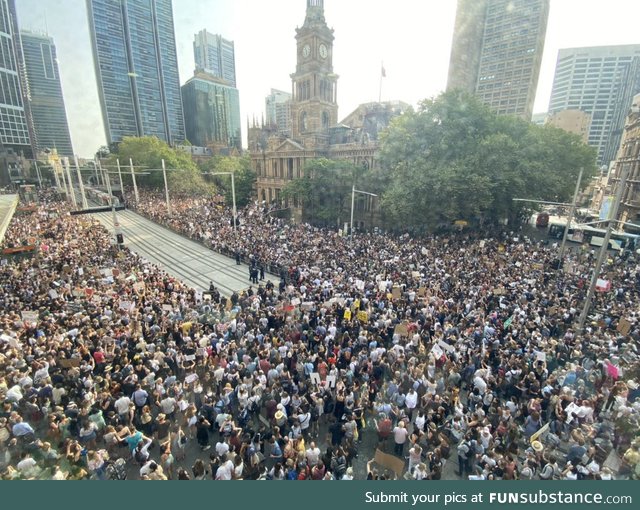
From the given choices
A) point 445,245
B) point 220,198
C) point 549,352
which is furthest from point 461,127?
point 220,198

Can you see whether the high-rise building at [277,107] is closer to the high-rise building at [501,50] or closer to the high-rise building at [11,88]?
the high-rise building at [501,50]

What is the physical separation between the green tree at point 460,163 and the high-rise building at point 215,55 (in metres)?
27.4

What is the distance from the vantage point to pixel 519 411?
9.11m

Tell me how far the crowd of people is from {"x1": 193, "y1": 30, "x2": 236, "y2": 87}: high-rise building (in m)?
35.8

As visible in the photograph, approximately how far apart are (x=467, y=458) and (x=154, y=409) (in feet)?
28.1

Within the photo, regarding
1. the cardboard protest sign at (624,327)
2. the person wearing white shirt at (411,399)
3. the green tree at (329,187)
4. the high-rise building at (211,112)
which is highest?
the high-rise building at (211,112)

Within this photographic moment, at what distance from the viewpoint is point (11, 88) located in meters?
76.4

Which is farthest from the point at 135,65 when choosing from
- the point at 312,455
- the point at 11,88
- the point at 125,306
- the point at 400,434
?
the point at 400,434

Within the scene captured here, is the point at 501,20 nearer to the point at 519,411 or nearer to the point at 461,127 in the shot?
the point at 461,127

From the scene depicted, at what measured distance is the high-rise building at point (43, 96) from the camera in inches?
2222

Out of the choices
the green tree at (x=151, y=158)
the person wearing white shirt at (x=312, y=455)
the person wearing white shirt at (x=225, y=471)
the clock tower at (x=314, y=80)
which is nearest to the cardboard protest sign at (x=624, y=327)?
the person wearing white shirt at (x=312, y=455)

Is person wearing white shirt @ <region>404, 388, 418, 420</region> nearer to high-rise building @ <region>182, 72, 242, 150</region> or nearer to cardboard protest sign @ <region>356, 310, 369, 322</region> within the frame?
cardboard protest sign @ <region>356, 310, 369, 322</region>

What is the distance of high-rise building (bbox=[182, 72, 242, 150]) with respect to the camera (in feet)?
221

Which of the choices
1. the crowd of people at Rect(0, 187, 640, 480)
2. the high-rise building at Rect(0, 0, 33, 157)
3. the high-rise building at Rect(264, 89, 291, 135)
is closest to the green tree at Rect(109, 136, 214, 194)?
the high-rise building at Rect(0, 0, 33, 157)
